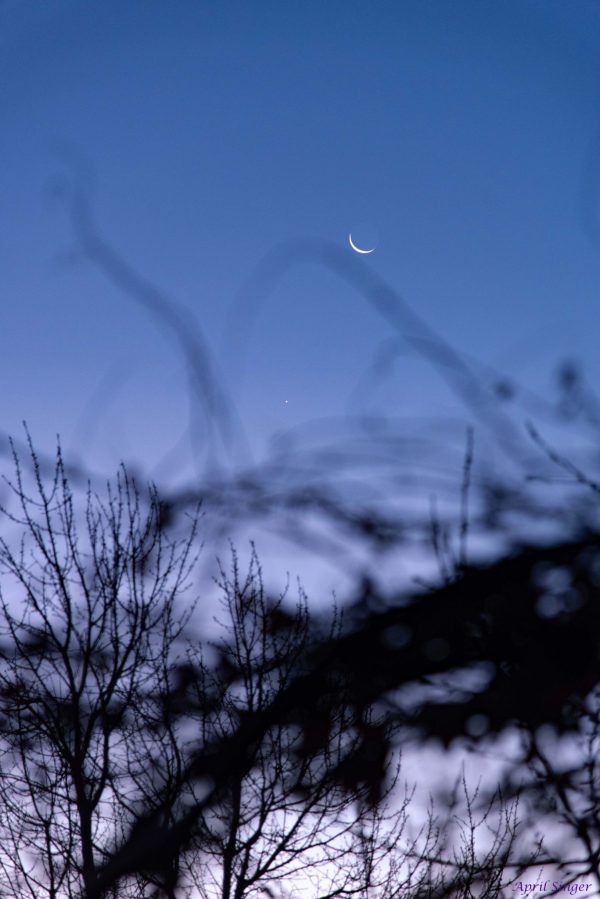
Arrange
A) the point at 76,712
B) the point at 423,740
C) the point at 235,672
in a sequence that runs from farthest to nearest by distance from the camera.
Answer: the point at 76,712
the point at 235,672
the point at 423,740

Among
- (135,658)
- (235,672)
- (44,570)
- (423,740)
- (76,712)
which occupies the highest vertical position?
(44,570)

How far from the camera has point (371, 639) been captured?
79 centimetres

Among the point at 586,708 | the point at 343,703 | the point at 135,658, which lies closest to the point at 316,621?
the point at 343,703

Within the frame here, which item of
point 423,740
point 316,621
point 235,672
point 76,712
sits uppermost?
point 76,712

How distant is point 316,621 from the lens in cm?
97

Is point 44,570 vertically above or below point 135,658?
above

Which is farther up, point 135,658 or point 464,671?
point 135,658

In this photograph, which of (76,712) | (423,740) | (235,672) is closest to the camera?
(423,740)

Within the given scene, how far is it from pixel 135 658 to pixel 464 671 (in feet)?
15.6

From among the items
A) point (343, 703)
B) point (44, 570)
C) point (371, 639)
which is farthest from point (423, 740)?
point (44, 570)

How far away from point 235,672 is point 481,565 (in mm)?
725

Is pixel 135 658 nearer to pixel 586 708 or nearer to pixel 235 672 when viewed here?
pixel 235 672

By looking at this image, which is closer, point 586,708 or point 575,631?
point 575,631

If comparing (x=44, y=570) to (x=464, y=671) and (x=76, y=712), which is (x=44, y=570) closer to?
Result: (x=76, y=712)
